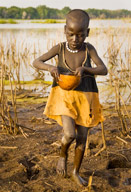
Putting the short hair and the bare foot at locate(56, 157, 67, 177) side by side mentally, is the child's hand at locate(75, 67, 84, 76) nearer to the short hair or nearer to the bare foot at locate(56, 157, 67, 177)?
the short hair

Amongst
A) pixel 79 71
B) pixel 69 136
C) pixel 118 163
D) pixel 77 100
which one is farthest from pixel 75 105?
pixel 118 163

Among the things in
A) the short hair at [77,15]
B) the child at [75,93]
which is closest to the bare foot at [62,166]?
the child at [75,93]

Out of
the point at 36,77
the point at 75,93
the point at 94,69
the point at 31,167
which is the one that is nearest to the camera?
the point at 94,69

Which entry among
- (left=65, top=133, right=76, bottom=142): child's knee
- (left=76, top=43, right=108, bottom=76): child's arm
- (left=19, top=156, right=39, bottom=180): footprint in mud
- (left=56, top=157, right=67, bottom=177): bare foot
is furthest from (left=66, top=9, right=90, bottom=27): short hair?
(left=19, top=156, right=39, bottom=180): footprint in mud

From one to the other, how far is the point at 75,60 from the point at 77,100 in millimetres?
310

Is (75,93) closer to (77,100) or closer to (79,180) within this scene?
(77,100)

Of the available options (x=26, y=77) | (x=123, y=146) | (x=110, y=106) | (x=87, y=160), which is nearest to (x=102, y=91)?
(x=110, y=106)

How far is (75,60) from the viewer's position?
8.21 ft

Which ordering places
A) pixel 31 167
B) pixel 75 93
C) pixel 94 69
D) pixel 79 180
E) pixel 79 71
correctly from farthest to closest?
1. pixel 31 167
2. pixel 79 180
3. pixel 75 93
4. pixel 94 69
5. pixel 79 71

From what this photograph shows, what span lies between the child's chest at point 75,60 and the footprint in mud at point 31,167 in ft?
3.47

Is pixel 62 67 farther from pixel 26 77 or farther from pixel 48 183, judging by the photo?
pixel 26 77

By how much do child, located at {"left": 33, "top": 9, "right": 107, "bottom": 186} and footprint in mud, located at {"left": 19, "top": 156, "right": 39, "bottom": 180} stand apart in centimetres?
48

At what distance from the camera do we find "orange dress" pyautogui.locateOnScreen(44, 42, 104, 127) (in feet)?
8.30

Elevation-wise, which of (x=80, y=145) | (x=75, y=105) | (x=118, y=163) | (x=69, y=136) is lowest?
(x=118, y=163)
